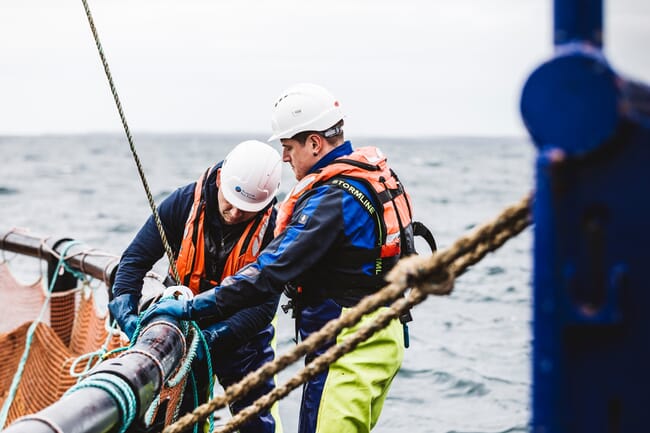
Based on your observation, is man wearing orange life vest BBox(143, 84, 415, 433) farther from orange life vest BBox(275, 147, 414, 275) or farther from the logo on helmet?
the logo on helmet

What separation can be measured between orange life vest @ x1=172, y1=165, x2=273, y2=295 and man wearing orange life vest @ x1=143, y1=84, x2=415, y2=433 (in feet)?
1.24

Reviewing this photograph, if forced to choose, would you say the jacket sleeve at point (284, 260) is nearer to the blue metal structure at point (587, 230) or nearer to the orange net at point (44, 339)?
the orange net at point (44, 339)

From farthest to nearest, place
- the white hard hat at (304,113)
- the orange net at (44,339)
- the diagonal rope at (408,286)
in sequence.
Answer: the orange net at (44,339) < the white hard hat at (304,113) < the diagonal rope at (408,286)

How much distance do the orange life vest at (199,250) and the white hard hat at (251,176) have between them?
136 millimetres

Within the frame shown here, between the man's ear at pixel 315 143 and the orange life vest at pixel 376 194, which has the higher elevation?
the man's ear at pixel 315 143

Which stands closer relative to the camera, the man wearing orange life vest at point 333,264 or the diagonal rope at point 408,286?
the diagonal rope at point 408,286

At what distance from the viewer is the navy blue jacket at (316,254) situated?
3.28 metres

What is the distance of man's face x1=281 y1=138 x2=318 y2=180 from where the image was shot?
3.79 m

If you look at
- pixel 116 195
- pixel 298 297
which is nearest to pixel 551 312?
pixel 298 297

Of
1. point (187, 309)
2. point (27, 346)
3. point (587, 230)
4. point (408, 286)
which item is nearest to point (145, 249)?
point (187, 309)

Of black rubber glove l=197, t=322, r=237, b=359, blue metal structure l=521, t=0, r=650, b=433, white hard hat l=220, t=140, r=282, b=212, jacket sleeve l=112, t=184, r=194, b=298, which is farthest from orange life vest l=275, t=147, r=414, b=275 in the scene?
blue metal structure l=521, t=0, r=650, b=433

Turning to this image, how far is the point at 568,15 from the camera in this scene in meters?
1.36

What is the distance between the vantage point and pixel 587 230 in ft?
4.43

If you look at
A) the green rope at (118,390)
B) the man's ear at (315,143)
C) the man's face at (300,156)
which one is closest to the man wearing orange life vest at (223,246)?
the man's face at (300,156)
